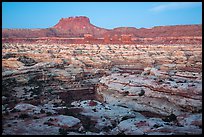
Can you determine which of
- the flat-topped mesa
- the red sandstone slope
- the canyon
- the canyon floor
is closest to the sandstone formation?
the red sandstone slope

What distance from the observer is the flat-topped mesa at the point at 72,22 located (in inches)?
4397

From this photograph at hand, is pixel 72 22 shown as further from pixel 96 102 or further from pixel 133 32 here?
pixel 96 102

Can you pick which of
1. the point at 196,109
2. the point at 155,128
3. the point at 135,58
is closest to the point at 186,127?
the point at 155,128

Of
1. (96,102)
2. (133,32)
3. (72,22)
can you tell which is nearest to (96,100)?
(96,102)

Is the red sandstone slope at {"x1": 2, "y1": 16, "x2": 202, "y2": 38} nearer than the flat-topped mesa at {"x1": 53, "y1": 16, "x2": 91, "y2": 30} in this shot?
Yes

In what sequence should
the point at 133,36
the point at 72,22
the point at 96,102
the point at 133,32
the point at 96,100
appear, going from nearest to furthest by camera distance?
the point at 96,102, the point at 96,100, the point at 133,36, the point at 133,32, the point at 72,22

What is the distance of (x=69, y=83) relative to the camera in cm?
2184

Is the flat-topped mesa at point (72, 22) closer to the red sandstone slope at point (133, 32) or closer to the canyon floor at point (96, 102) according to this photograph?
the red sandstone slope at point (133, 32)

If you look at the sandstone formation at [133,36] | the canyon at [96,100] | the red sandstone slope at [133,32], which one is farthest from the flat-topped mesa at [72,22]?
the canyon at [96,100]

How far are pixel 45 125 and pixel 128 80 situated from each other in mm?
8239

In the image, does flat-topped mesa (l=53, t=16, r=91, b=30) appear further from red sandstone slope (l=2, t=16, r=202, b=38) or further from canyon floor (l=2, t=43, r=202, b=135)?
canyon floor (l=2, t=43, r=202, b=135)

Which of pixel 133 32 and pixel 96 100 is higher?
pixel 133 32

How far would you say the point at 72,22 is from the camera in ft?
371

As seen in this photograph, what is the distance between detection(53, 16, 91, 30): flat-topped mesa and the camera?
112 m
